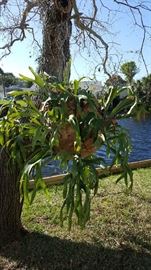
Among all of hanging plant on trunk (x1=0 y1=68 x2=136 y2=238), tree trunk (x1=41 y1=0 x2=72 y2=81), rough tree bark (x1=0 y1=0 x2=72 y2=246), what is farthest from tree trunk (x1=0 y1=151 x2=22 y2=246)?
tree trunk (x1=41 y1=0 x2=72 y2=81)

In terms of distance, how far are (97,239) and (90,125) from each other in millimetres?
1611

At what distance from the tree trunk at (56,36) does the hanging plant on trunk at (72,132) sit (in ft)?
3.38

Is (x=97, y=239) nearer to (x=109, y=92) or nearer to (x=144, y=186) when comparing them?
(x=109, y=92)

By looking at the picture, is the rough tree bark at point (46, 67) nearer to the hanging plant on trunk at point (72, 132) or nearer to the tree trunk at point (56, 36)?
the tree trunk at point (56, 36)

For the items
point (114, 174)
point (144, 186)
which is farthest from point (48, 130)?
point (114, 174)

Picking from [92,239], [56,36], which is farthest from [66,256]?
[56,36]

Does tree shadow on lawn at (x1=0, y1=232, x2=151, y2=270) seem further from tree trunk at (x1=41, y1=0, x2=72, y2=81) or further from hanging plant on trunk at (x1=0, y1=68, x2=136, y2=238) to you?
tree trunk at (x1=41, y1=0, x2=72, y2=81)

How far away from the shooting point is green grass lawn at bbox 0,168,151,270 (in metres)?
3.61

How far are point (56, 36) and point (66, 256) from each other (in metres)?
2.20

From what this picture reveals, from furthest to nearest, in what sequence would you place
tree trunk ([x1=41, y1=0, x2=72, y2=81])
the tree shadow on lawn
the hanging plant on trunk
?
tree trunk ([x1=41, y1=0, x2=72, y2=81]), the tree shadow on lawn, the hanging plant on trunk

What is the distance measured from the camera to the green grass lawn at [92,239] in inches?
142

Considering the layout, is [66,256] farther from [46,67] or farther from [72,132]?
[46,67]

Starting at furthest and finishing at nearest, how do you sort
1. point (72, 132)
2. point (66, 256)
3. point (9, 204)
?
point (9, 204), point (66, 256), point (72, 132)

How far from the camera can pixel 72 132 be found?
9.79 ft
